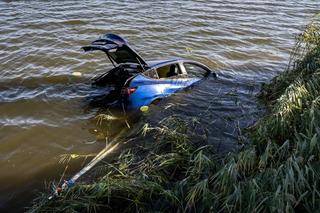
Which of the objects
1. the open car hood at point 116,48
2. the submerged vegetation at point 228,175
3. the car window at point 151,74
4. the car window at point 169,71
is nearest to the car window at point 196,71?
the car window at point 169,71

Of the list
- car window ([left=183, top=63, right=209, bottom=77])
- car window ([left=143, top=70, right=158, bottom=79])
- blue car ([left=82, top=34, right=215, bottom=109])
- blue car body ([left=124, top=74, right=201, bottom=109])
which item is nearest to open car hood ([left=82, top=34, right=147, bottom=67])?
blue car ([left=82, top=34, right=215, bottom=109])

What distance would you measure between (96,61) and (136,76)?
10.5 ft

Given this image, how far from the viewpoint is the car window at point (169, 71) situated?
906 centimetres

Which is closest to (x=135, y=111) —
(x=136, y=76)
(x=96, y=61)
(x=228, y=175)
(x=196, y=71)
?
(x=136, y=76)

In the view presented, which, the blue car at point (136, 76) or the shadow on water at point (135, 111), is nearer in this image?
the shadow on water at point (135, 111)

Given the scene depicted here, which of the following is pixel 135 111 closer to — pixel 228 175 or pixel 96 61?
pixel 96 61

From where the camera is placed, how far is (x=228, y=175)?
15.6 ft

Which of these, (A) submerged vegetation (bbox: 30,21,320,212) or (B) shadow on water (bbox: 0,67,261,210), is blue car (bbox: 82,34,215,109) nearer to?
(B) shadow on water (bbox: 0,67,261,210)

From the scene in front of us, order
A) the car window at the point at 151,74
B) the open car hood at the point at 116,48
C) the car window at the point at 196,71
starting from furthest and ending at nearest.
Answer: the car window at the point at 196,71 → the car window at the point at 151,74 → the open car hood at the point at 116,48

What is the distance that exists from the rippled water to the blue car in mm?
303

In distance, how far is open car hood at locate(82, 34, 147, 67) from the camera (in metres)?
7.76

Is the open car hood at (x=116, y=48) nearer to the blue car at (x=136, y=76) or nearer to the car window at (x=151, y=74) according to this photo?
the blue car at (x=136, y=76)

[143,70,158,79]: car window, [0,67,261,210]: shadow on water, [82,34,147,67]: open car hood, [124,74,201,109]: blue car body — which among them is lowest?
[0,67,261,210]: shadow on water

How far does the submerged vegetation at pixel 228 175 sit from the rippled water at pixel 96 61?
119 cm
